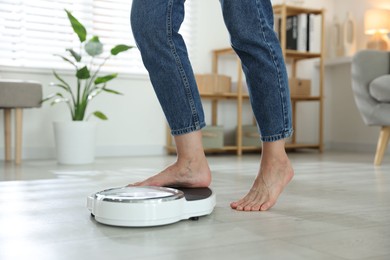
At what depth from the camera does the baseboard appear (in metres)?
3.00

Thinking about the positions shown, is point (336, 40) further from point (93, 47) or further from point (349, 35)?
point (93, 47)

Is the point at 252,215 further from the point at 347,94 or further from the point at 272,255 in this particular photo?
the point at 347,94

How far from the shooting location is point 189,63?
3.78 feet

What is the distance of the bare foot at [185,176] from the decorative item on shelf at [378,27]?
112 inches

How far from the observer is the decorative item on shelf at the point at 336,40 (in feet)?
13.4

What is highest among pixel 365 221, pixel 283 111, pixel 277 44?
pixel 277 44

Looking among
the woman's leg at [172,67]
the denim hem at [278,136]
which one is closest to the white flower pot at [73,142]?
the woman's leg at [172,67]

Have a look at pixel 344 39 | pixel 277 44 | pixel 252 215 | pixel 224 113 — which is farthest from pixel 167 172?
pixel 344 39

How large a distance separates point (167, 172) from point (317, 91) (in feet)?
10.5

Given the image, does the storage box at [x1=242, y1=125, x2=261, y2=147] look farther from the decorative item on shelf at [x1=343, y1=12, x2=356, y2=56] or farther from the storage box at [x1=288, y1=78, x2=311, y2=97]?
the decorative item on shelf at [x1=343, y1=12, x2=356, y2=56]

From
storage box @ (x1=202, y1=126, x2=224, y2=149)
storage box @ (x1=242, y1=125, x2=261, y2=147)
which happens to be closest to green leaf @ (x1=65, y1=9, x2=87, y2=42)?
storage box @ (x1=202, y1=126, x2=224, y2=149)

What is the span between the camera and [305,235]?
92cm

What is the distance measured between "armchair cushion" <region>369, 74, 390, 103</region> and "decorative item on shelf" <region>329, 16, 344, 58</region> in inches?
60.4

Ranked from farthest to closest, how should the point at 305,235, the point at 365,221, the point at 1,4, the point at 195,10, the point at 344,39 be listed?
the point at 344,39 → the point at 195,10 → the point at 1,4 → the point at 365,221 → the point at 305,235
